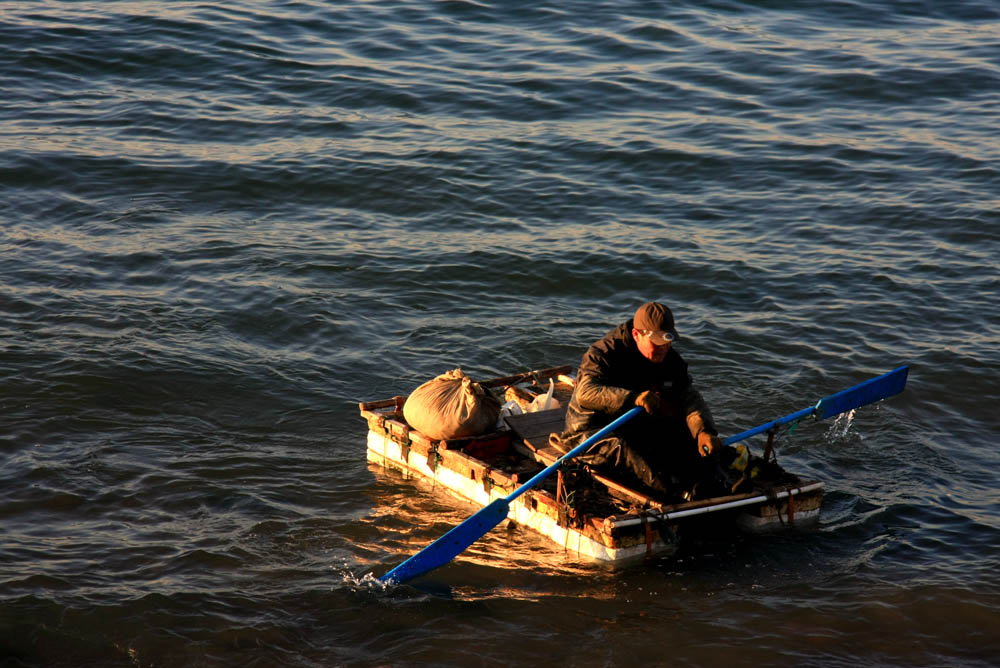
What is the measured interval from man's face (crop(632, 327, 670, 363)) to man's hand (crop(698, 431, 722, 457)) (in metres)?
0.65

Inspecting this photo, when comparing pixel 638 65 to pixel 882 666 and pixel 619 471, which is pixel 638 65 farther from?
pixel 882 666

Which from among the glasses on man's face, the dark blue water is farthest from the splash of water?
the glasses on man's face

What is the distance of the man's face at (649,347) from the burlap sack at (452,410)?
1529 mm

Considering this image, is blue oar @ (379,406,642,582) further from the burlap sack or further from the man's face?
the burlap sack

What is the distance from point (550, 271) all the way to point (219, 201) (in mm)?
4953

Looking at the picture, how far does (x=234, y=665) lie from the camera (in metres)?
6.88

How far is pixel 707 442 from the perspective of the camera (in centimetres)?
789

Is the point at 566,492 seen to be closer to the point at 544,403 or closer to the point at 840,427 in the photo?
the point at 544,403

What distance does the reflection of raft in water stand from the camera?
307 inches

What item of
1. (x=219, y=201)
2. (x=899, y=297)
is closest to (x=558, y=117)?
(x=219, y=201)

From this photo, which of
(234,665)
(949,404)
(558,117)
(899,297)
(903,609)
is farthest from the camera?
(558,117)

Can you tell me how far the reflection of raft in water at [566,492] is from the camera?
780 cm

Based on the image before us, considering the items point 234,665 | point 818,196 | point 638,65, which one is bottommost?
point 234,665

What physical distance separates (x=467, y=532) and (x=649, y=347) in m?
1.88
